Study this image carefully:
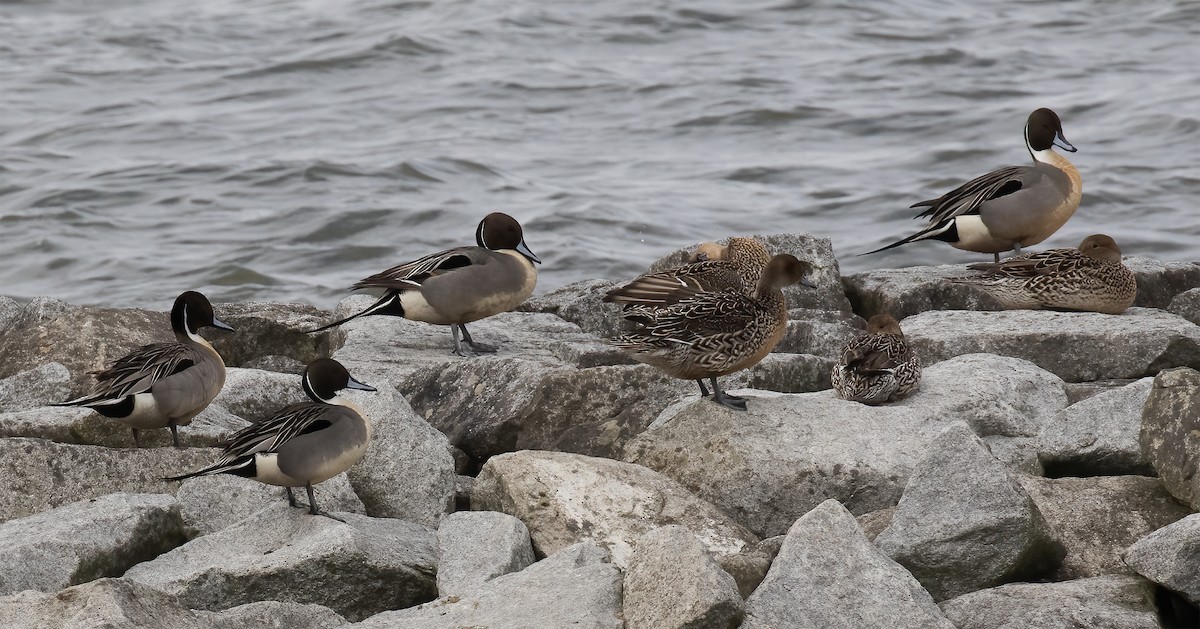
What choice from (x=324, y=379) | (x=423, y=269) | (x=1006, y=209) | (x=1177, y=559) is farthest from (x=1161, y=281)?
(x=324, y=379)

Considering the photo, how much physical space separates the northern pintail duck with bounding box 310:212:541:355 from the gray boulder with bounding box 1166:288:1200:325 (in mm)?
3537

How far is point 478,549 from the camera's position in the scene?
5.30 m

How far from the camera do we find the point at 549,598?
4688 millimetres

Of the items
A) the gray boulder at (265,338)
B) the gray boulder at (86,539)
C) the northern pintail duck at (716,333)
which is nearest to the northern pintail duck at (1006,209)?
the northern pintail duck at (716,333)

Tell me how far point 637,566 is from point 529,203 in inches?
448

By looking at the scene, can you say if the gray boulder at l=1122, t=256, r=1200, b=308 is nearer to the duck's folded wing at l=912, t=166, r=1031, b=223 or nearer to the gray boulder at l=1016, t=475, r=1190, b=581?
the duck's folded wing at l=912, t=166, r=1031, b=223

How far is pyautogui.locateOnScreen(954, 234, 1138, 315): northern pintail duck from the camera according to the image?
805cm

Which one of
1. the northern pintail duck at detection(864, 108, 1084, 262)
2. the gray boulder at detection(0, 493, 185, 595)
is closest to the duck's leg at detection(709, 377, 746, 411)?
the gray boulder at detection(0, 493, 185, 595)

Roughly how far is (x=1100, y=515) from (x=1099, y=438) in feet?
1.79

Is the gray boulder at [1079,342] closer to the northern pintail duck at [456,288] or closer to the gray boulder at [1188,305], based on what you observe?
the gray boulder at [1188,305]

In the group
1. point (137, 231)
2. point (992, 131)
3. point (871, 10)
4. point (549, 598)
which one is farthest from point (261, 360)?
point (871, 10)

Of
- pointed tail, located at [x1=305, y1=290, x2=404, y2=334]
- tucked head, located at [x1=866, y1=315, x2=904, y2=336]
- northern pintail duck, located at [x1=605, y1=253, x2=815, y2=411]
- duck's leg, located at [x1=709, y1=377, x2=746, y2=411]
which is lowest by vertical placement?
pointed tail, located at [x1=305, y1=290, x2=404, y2=334]

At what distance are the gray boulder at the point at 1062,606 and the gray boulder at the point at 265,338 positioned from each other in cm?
491

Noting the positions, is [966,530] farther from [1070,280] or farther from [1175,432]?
[1070,280]
